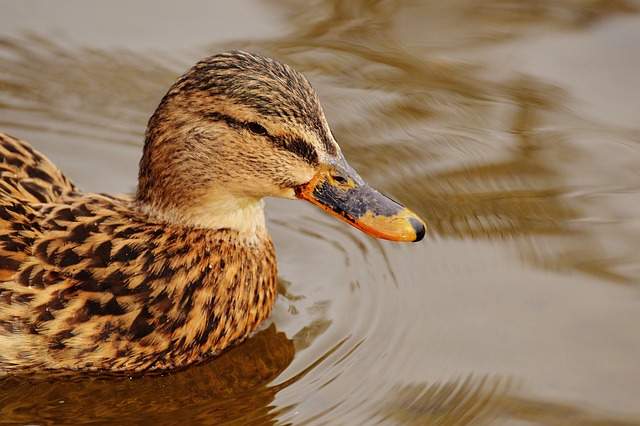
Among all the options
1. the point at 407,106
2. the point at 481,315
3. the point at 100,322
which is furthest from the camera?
the point at 407,106

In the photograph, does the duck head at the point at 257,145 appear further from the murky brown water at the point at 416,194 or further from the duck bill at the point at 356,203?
the murky brown water at the point at 416,194

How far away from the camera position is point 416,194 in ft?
24.4

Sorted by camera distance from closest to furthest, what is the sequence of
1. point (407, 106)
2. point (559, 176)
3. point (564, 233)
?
point (564, 233) < point (559, 176) < point (407, 106)

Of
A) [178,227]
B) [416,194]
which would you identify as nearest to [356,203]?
[178,227]

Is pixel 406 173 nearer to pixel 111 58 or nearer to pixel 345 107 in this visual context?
pixel 345 107

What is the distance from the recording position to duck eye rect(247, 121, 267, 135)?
19.5 feet

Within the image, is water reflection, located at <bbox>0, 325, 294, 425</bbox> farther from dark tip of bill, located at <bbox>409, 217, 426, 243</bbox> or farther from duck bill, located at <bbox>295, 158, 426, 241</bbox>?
dark tip of bill, located at <bbox>409, 217, 426, 243</bbox>

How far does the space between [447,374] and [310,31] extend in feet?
11.6

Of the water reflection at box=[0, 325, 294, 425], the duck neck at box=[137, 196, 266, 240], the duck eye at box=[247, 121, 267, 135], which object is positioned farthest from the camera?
the duck neck at box=[137, 196, 266, 240]

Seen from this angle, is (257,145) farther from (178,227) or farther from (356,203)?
(178,227)

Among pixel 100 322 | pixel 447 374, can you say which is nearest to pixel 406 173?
pixel 447 374

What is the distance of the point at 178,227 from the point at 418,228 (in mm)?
1308

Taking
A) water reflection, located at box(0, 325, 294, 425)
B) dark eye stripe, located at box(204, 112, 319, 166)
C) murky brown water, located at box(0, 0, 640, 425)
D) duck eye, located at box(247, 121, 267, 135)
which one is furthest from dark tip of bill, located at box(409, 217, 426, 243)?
water reflection, located at box(0, 325, 294, 425)

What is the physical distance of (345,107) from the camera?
8148mm
